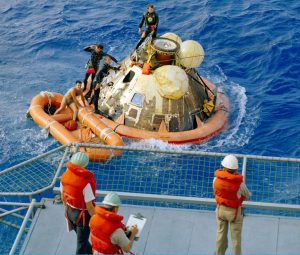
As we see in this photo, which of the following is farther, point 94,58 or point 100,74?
point 94,58

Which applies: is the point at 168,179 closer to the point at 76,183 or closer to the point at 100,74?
the point at 100,74

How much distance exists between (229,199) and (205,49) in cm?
1744

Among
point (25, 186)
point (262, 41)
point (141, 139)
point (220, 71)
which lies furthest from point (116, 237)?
point (262, 41)

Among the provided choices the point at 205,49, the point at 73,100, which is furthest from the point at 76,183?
the point at 205,49

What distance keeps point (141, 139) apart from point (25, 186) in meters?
5.21

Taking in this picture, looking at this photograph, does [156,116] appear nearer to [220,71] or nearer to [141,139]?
[141,139]

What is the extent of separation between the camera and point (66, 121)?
21.4 m

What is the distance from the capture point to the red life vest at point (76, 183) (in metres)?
10.2

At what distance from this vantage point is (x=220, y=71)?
25359 mm

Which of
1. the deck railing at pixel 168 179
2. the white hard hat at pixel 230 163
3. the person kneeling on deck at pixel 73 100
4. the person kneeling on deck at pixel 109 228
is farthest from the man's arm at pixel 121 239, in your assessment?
the person kneeling on deck at pixel 73 100

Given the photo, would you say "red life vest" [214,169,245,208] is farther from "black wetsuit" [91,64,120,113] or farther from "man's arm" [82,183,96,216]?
"black wetsuit" [91,64,120,113]

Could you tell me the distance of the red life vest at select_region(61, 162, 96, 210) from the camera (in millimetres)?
10242

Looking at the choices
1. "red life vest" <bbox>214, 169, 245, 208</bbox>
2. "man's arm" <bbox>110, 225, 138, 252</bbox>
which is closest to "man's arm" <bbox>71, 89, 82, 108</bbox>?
"red life vest" <bbox>214, 169, 245, 208</bbox>

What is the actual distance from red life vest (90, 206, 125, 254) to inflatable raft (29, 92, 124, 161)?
9570mm
